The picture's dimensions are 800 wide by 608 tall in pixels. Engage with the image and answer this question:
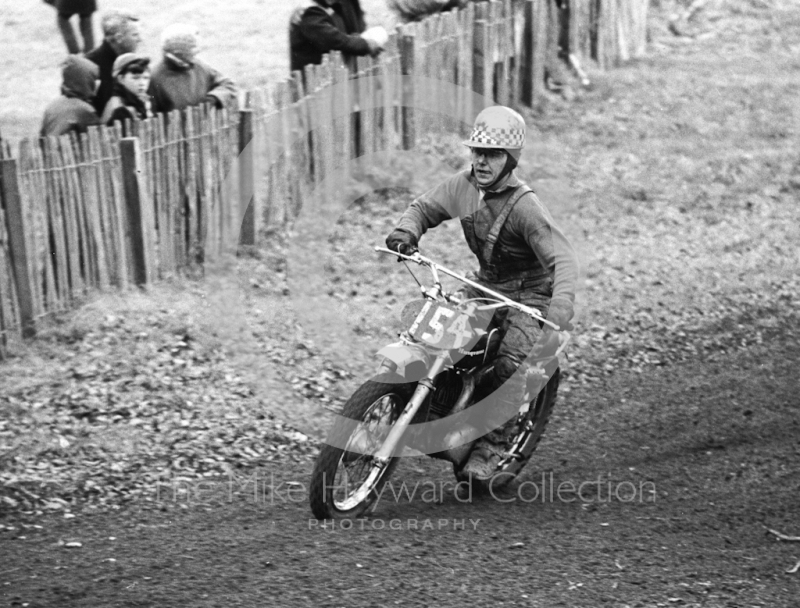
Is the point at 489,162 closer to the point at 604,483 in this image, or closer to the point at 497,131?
the point at 497,131

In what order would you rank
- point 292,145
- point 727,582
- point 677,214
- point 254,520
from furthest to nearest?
point 677,214
point 292,145
point 254,520
point 727,582

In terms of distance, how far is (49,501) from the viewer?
6121 mm

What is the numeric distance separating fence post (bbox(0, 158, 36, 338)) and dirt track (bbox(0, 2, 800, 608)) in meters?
1.88

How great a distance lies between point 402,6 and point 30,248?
6868mm

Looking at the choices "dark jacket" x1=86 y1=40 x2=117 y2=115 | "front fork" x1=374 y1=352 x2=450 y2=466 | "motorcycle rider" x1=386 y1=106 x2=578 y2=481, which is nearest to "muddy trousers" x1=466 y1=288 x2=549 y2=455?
"motorcycle rider" x1=386 y1=106 x2=578 y2=481

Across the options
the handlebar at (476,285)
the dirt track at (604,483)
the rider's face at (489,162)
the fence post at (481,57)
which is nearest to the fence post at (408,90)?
the dirt track at (604,483)

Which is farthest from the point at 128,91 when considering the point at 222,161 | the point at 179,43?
the point at 222,161

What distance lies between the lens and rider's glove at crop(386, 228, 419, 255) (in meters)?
5.85

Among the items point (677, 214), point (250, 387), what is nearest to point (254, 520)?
point (250, 387)

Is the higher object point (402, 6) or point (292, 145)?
point (402, 6)

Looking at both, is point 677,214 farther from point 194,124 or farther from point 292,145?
point 194,124

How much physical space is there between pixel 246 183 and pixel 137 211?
142 cm

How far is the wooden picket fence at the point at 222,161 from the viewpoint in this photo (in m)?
8.09

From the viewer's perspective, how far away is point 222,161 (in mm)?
9711
